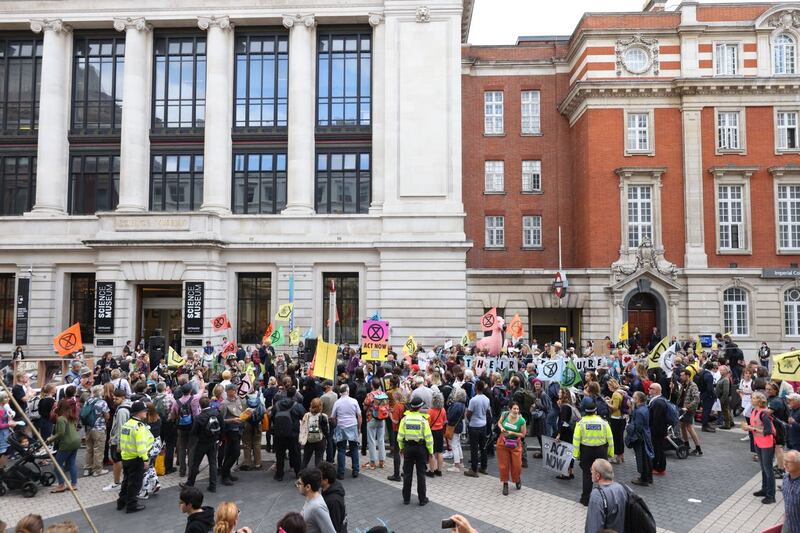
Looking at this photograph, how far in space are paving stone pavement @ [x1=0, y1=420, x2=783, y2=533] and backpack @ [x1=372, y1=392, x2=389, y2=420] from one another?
4.30 feet

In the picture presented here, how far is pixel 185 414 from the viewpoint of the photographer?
11656 millimetres

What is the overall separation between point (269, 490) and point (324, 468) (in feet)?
16.1

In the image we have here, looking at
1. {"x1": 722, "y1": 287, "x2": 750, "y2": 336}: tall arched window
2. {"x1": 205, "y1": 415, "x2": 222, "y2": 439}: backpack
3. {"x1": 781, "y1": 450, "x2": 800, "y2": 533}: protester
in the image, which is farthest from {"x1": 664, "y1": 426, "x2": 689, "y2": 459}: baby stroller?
{"x1": 722, "y1": 287, "x2": 750, "y2": 336}: tall arched window

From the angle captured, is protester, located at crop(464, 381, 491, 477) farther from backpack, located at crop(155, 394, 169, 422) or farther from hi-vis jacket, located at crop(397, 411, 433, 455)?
backpack, located at crop(155, 394, 169, 422)

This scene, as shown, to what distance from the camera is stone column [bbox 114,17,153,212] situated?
29.4m

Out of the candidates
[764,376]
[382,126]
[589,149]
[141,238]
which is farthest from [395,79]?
[764,376]

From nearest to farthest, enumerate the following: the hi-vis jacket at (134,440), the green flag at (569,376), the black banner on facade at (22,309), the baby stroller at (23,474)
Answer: the hi-vis jacket at (134,440) < the baby stroller at (23,474) < the green flag at (569,376) < the black banner on facade at (22,309)

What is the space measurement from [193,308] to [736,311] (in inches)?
1181

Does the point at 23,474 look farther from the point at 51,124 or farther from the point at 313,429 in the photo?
the point at 51,124

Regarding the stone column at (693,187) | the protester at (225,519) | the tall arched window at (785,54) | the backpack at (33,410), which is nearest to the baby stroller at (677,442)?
the protester at (225,519)

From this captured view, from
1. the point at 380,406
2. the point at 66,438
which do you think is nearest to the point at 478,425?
the point at 380,406

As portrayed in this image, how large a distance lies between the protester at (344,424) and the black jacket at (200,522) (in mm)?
5328

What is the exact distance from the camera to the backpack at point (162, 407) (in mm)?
11750

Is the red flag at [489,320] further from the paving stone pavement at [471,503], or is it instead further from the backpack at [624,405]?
the paving stone pavement at [471,503]
